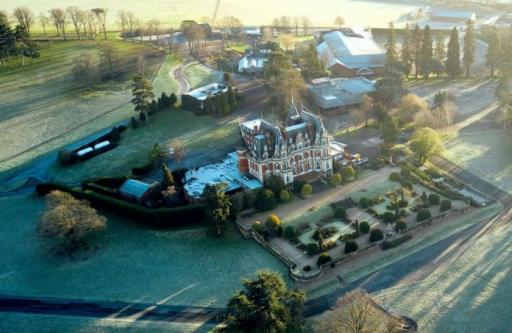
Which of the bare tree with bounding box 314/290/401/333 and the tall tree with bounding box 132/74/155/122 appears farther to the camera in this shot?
the tall tree with bounding box 132/74/155/122

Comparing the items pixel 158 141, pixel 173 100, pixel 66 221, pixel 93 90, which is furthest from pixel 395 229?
pixel 93 90

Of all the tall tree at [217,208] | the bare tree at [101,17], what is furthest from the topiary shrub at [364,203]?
the bare tree at [101,17]

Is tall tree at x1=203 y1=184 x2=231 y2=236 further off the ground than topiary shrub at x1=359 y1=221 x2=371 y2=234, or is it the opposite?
tall tree at x1=203 y1=184 x2=231 y2=236

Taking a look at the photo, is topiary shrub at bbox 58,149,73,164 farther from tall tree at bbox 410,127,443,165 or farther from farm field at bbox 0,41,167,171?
tall tree at bbox 410,127,443,165

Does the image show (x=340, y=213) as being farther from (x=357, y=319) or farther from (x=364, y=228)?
(x=357, y=319)

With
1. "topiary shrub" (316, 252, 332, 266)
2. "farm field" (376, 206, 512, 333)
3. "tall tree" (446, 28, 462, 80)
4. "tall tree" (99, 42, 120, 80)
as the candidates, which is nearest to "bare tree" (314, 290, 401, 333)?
"farm field" (376, 206, 512, 333)

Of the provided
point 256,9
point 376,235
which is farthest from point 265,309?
point 256,9
